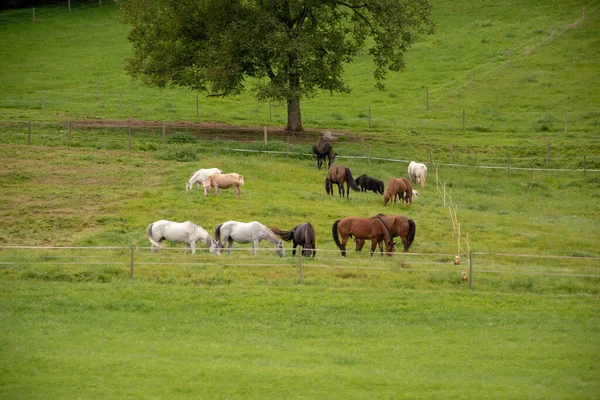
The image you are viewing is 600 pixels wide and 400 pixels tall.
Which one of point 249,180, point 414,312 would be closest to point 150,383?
point 414,312

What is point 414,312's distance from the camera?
19500 millimetres

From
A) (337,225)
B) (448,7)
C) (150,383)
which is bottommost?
(150,383)

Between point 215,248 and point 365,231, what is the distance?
4.28 m

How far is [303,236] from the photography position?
2361 centimetres

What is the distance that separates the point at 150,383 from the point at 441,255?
34.3 feet

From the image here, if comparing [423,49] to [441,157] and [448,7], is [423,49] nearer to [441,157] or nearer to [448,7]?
[448,7]

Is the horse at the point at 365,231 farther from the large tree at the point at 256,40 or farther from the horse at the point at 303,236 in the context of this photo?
the large tree at the point at 256,40

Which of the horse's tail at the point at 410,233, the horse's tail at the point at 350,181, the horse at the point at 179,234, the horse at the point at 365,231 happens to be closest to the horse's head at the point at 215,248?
the horse at the point at 179,234

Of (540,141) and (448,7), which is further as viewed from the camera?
(448,7)

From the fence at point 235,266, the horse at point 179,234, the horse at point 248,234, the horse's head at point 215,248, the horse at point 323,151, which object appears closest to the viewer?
the fence at point 235,266

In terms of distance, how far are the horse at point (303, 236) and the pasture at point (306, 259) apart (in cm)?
75

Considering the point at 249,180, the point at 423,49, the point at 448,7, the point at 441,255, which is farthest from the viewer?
the point at 448,7

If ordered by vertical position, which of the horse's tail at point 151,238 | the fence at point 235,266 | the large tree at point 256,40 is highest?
the large tree at point 256,40

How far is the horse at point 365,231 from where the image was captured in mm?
23828
